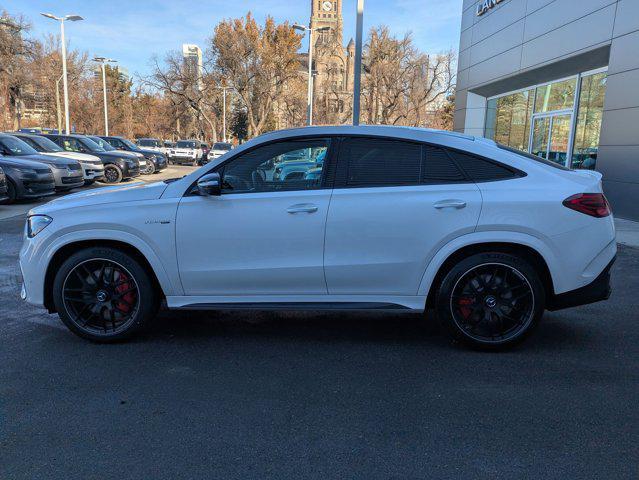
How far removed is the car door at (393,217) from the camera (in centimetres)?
388

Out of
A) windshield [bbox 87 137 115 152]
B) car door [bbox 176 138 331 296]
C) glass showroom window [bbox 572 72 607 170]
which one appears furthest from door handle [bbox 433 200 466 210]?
windshield [bbox 87 137 115 152]

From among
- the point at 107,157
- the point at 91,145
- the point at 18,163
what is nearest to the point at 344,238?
the point at 18,163

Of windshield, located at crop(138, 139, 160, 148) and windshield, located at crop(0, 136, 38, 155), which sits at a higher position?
windshield, located at crop(138, 139, 160, 148)

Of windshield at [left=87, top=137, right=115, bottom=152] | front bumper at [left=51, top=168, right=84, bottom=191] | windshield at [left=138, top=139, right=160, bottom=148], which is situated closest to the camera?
front bumper at [left=51, top=168, right=84, bottom=191]

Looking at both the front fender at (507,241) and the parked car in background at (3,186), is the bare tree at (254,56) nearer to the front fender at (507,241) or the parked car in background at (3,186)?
the parked car in background at (3,186)

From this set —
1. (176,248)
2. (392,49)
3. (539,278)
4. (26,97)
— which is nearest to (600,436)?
(539,278)

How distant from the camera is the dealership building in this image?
12.1 meters

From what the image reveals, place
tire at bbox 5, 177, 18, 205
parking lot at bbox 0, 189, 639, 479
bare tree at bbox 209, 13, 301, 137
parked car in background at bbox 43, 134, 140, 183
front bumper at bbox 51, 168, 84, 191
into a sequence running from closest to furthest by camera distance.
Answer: parking lot at bbox 0, 189, 639, 479 < tire at bbox 5, 177, 18, 205 < front bumper at bbox 51, 168, 84, 191 < parked car in background at bbox 43, 134, 140, 183 < bare tree at bbox 209, 13, 301, 137

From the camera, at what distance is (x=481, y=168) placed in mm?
4008

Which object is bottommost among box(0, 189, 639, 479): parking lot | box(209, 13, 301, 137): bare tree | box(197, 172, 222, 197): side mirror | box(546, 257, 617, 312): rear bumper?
box(0, 189, 639, 479): parking lot

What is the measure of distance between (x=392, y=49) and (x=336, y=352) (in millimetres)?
42802

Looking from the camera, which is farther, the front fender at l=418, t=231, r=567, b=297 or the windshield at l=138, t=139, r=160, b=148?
the windshield at l=138, t=139, r=160, b=148

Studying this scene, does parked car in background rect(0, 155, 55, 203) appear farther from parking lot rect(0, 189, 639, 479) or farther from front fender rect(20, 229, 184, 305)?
front fender rect(20, 229, 184, 305)

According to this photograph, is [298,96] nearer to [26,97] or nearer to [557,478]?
[26,97]
